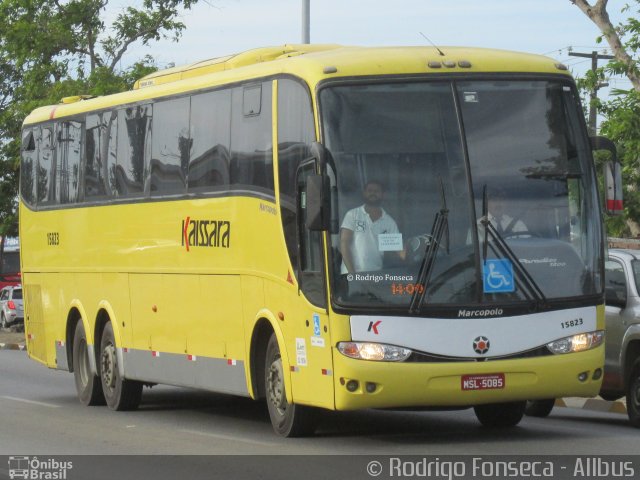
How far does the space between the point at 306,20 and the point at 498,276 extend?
15006 mm

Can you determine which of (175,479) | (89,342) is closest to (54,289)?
(89,342)

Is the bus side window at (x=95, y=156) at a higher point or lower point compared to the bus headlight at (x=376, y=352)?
higher

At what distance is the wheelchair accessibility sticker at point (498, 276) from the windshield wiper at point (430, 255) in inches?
15.3

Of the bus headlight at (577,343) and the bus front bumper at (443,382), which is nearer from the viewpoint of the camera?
the bus front bumper at (443,382)

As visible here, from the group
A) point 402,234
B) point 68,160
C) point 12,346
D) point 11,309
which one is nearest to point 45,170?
point 68,160

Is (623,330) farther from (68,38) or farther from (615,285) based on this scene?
(68,38)

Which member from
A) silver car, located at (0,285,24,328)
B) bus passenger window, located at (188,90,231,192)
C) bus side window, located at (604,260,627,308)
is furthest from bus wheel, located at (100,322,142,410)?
silver car, located at (0,285,24,328)

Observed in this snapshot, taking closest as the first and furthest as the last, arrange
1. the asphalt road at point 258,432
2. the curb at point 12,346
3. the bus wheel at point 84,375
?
the asphalt road at point 258,432 → the bus wheel at point 84,375 → the curb at point 12,346

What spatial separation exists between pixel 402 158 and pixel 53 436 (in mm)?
4531

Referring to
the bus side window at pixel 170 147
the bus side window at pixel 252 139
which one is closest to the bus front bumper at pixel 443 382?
the bus side window at pixel 252 139

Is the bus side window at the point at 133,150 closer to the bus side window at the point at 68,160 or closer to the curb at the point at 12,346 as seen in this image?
the bus side window at the point at 68,160

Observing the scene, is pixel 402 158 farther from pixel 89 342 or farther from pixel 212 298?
pixel 89 342

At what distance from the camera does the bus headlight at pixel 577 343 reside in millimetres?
12430

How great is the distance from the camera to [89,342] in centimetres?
1855
